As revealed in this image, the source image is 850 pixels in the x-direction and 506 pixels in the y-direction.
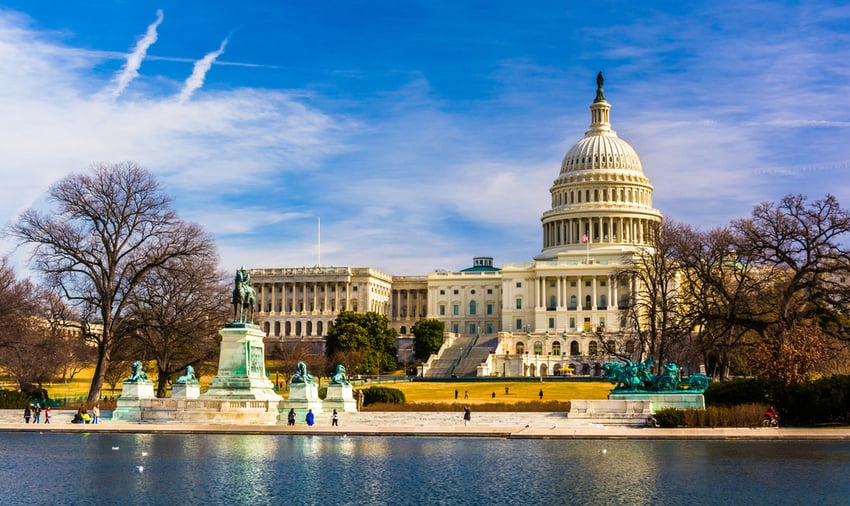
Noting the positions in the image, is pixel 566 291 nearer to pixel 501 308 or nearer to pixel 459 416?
pixel 501 308

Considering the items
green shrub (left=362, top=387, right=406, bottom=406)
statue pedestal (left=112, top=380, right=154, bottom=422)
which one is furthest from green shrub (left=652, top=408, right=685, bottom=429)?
statue pedestal (left=112, top=380, right=154, bottom=422)

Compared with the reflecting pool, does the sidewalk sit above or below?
above

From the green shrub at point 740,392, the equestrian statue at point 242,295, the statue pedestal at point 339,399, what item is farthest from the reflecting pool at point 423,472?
the statue pedestal at point 339,399

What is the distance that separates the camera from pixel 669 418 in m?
46.7

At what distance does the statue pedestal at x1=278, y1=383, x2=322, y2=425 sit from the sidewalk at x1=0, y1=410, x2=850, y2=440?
540 mm

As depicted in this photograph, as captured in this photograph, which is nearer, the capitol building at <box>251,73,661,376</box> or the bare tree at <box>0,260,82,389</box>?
the bare tree at <box>0,260,82,389</box>

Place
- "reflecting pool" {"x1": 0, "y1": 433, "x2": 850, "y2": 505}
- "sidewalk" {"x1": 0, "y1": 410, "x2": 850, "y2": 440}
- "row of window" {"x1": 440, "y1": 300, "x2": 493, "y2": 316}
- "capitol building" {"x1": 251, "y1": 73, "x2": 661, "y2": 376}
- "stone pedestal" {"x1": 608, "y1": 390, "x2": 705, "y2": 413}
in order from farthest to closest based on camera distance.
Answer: "row of window" {"x1": 440, "y1": 300, "x2": 493, "y2": 316}
"capitol building" {"x1": 251, "y1": 73, "x2": 661, "y2": 376}
"stone pedestal" {"x1": 608, "y1": 390, "x2": 705, "y2": 413}
"sidewalk" {"x1": 0, "y1": 410, "x2": 850, "y2": 440}
"reflecting pool" {"x1": 0, "y1": 433, "x2": 850, "y2": 505}

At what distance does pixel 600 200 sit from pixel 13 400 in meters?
115

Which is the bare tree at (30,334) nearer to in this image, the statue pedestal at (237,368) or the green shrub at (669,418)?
the statue pedestal at (237,368)

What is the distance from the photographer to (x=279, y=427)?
46906mm

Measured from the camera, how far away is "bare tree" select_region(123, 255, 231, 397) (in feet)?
237

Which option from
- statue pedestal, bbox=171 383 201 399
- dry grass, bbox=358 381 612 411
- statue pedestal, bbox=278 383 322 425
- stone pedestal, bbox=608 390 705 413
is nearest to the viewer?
stone pedestal, bbox=608 390 705 413

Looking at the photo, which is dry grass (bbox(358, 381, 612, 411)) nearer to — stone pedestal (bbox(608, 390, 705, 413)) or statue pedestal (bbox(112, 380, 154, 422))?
stone pedestal (bbox(608, 390, 705, 413))

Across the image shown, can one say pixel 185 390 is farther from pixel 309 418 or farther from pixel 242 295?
pixel 309 418
